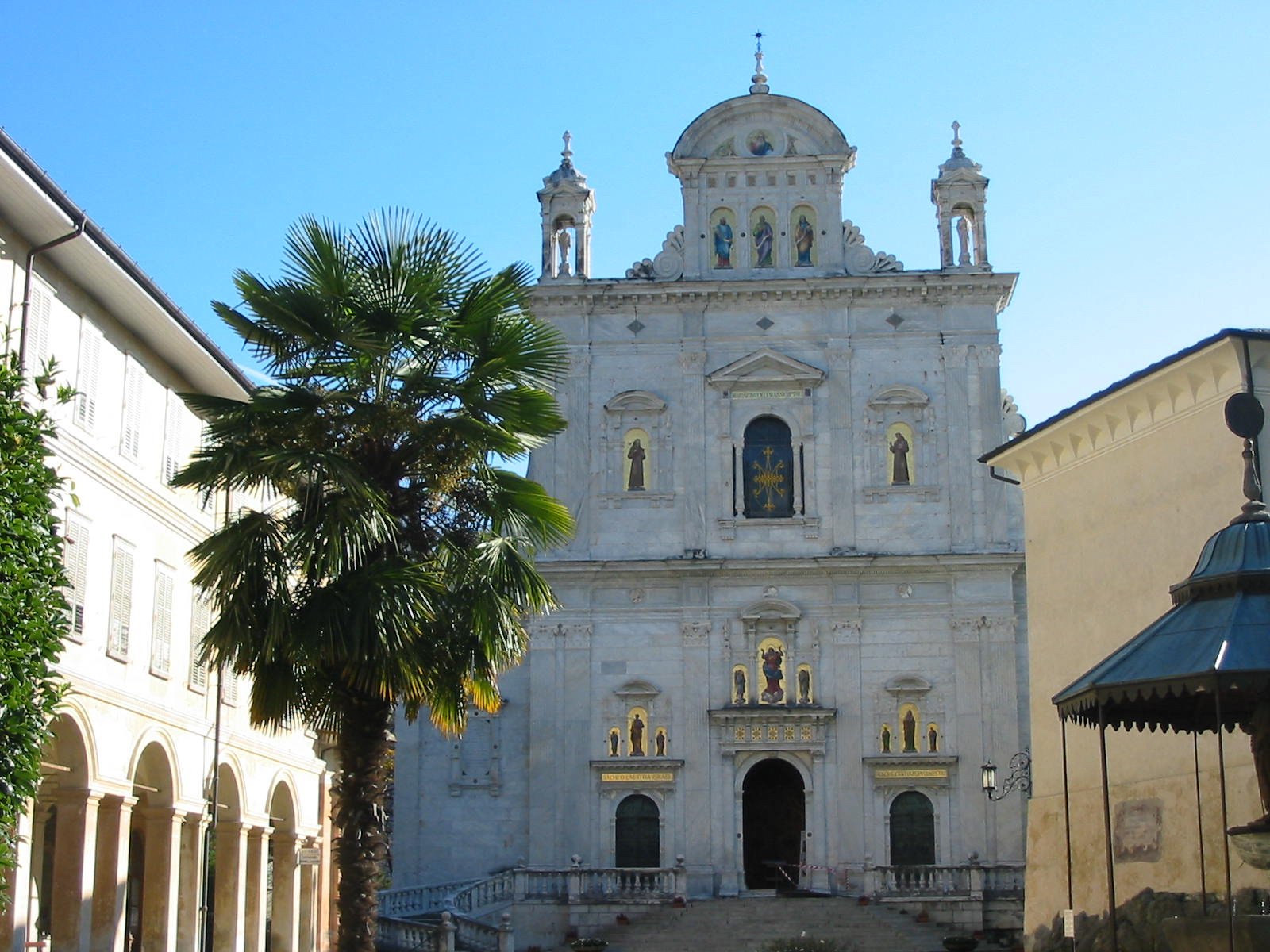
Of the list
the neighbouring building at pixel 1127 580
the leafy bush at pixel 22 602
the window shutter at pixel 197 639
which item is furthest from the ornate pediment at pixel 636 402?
the leafy bush at pixel 22 602

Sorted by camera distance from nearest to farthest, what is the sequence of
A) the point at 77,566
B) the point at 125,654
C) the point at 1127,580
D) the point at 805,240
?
1. the point at 77,566
2. the point at 1127,580
3. the point at 125,654
4. the point at 805,240

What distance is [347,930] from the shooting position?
17.6 m

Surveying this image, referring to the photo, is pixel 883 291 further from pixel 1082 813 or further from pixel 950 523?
pixel 1082 813

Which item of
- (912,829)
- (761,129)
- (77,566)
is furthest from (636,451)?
(77,566)

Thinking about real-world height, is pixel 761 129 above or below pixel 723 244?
above

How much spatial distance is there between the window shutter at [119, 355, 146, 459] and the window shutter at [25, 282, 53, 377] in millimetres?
3210

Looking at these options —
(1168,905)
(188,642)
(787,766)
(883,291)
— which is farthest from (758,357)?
(1168,905)

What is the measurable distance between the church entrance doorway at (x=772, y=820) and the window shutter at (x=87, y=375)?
2410 cm

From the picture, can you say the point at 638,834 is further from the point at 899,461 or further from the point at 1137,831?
the point at 1137,831

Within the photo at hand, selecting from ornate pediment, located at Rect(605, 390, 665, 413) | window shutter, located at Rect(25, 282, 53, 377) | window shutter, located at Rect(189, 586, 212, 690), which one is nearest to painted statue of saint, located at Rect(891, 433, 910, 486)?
ornate pediment, located at Rect(605, 390, 665, 413)

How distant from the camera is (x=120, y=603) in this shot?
25141 millimetres

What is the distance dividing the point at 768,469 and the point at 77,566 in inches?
991

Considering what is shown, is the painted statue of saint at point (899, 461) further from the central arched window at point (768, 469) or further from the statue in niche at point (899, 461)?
the central arched window at point (768, 469)

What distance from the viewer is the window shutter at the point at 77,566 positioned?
22953 mm
